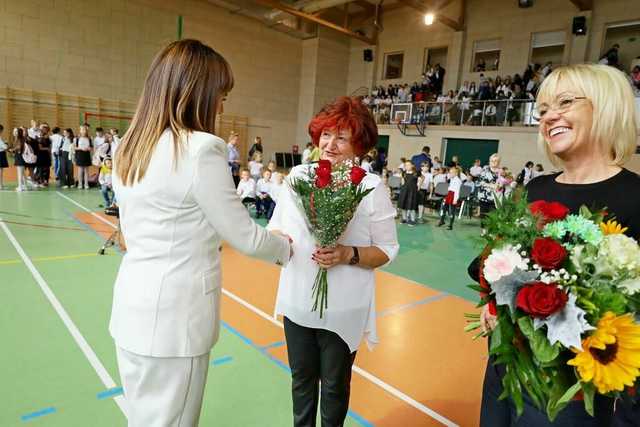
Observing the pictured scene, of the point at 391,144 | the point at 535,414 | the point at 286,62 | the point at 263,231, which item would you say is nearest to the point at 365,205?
the point at 263,231

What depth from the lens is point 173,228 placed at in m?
1.20

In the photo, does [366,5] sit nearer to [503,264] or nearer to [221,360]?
[221,360]

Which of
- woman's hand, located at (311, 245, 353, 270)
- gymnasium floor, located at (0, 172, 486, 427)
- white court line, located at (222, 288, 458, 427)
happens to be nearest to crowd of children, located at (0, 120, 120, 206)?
gymnasium floor, located at (0, 172, 486, 427)

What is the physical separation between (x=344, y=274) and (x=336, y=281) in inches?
1.7

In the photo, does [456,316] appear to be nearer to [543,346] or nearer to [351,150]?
[351,150]

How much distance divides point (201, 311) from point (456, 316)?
345cm

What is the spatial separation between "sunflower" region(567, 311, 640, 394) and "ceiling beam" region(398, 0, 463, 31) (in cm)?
1796

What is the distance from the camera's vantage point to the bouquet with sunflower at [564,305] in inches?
35.6

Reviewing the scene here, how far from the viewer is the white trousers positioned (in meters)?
1.27

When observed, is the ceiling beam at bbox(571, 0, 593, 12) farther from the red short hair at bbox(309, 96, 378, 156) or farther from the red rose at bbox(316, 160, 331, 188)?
the red rose at bbox(316, 160, 331, 188)

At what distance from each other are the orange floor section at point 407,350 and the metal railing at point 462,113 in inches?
447

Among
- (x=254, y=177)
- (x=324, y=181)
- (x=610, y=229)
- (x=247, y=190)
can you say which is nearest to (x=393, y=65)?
(x=254, y=177)

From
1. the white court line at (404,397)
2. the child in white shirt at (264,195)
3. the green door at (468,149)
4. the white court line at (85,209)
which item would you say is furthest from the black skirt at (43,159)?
the green door at (468,149)

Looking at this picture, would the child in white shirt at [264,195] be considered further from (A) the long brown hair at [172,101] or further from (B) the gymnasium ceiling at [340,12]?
(B) the gymnasium ceiling at [340,12]
